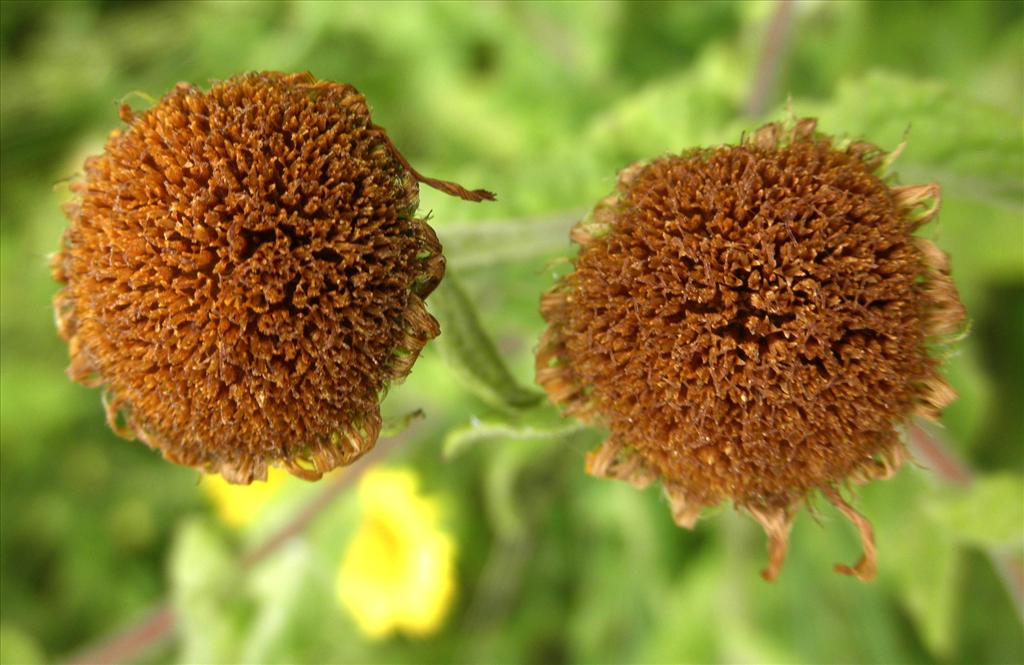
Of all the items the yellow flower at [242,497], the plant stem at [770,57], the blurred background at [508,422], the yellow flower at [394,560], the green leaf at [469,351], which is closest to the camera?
the green leaf at [469,351]

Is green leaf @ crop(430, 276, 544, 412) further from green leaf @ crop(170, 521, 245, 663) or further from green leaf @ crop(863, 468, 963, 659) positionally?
green leaf @ crop(170, 521, 245, 663)

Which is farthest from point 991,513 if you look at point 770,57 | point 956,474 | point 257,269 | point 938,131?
point 257,269

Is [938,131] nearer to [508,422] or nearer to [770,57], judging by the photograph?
[770,57]

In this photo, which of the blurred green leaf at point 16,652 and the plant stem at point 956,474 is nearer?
the plant stem at point 956,474

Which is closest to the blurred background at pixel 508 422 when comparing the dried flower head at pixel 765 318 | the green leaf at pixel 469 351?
the green leaf at pixel 469 351

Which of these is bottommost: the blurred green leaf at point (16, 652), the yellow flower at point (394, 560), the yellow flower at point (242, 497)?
the yellow flower at point (242, 497)

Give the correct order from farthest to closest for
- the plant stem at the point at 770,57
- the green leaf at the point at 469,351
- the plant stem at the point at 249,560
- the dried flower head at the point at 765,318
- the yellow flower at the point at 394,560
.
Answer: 1. the yellow flower at the point at 394,560
2. the plant stem at the point at 249,560
3. the plant stem at the point at 770,57
4. the green leaf at the point at 469,351
5. the dried flower head at the point at 765,318

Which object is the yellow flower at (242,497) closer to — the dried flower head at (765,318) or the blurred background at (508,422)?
the blurred background at (508,422)
